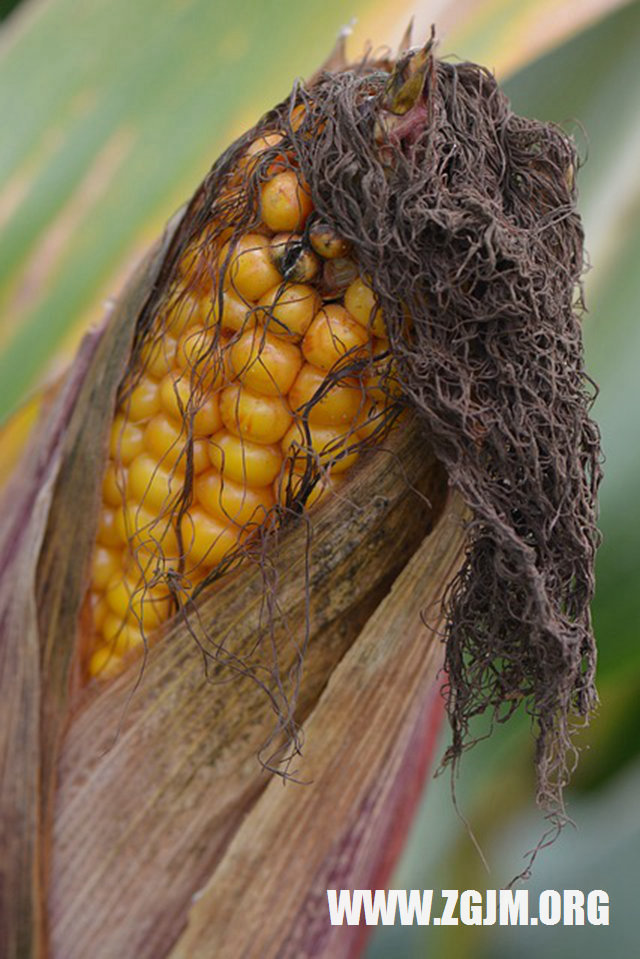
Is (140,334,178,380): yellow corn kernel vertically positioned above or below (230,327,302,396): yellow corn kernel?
above

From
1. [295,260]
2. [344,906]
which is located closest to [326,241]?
[295,260]

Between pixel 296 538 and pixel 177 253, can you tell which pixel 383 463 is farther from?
pixel 177 253

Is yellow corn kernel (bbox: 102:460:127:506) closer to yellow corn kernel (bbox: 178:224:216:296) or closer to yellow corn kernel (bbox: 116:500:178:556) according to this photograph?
yellow corn kernel (bbox: 116:500:178:556)

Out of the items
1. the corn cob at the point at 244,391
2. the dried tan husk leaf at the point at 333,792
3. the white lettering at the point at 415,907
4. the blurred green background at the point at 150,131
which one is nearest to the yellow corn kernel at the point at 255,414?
the corn cob at the point at 244,391

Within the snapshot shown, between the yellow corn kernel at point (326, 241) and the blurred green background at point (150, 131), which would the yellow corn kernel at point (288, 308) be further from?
the blurred green background at point (150, 131)

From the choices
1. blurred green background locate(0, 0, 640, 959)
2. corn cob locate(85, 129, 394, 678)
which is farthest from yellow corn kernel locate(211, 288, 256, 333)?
blurred green background locate(0, 0, 640, 959)

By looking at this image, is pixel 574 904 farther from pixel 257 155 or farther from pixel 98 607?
pixel 257 155
